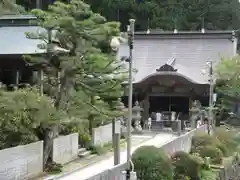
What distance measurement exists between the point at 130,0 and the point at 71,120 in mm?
39411

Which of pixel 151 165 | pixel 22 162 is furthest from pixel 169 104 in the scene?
pixel 151 165

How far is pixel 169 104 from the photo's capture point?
130 ft

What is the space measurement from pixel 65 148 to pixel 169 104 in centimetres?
2136

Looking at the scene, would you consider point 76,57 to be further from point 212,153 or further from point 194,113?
point 194,113

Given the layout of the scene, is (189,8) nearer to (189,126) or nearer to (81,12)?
(189,126)

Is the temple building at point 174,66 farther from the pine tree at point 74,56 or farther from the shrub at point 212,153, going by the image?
the pine tree at point 74,56

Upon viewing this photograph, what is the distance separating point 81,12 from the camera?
731 inches

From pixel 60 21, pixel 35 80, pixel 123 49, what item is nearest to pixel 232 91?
pixel 123 49

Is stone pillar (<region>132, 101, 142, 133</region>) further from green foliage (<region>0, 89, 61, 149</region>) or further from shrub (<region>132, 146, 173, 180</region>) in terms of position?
shrub (<region>132, 146, 173, 180</region>)

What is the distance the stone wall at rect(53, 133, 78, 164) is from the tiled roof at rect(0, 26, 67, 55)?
12.5ft

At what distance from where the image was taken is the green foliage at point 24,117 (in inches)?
Result: 624

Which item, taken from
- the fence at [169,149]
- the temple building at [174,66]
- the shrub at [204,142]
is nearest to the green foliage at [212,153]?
the shrub at [204,142]

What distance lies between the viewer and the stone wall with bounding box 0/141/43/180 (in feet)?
47.1

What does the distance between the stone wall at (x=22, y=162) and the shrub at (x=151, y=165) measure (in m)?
3.84
